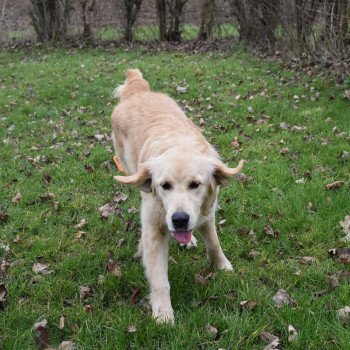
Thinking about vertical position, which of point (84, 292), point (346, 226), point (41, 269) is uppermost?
point (346, 226)

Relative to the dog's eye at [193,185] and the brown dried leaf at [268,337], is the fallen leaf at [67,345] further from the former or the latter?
the dog's eye at [193,185]

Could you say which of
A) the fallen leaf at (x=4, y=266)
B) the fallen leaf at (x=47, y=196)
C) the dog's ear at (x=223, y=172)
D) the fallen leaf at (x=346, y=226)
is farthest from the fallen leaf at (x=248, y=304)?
the fallen leaf at (x=47, y=196)

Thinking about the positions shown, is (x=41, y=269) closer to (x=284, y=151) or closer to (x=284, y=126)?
(x=284, y=151)

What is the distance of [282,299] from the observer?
3.48 meters

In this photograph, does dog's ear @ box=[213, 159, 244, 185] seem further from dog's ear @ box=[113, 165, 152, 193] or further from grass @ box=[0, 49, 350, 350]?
grass @ box=[0, 49, 350, 350]

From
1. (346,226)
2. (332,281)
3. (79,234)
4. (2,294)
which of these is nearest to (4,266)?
(2,294)

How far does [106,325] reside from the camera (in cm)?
335

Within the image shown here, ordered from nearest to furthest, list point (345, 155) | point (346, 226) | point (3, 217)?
point (346, 226) → point (3, 217) → point (345, 155)

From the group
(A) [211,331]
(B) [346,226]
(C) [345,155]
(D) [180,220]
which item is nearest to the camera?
(A) [211,331]

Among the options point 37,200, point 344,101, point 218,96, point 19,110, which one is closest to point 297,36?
point 218,96

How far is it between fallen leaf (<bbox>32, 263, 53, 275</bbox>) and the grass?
0.06 meters

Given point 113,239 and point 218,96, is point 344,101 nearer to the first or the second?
point 218,96

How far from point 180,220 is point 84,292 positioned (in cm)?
116

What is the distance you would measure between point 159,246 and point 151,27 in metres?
17.0
